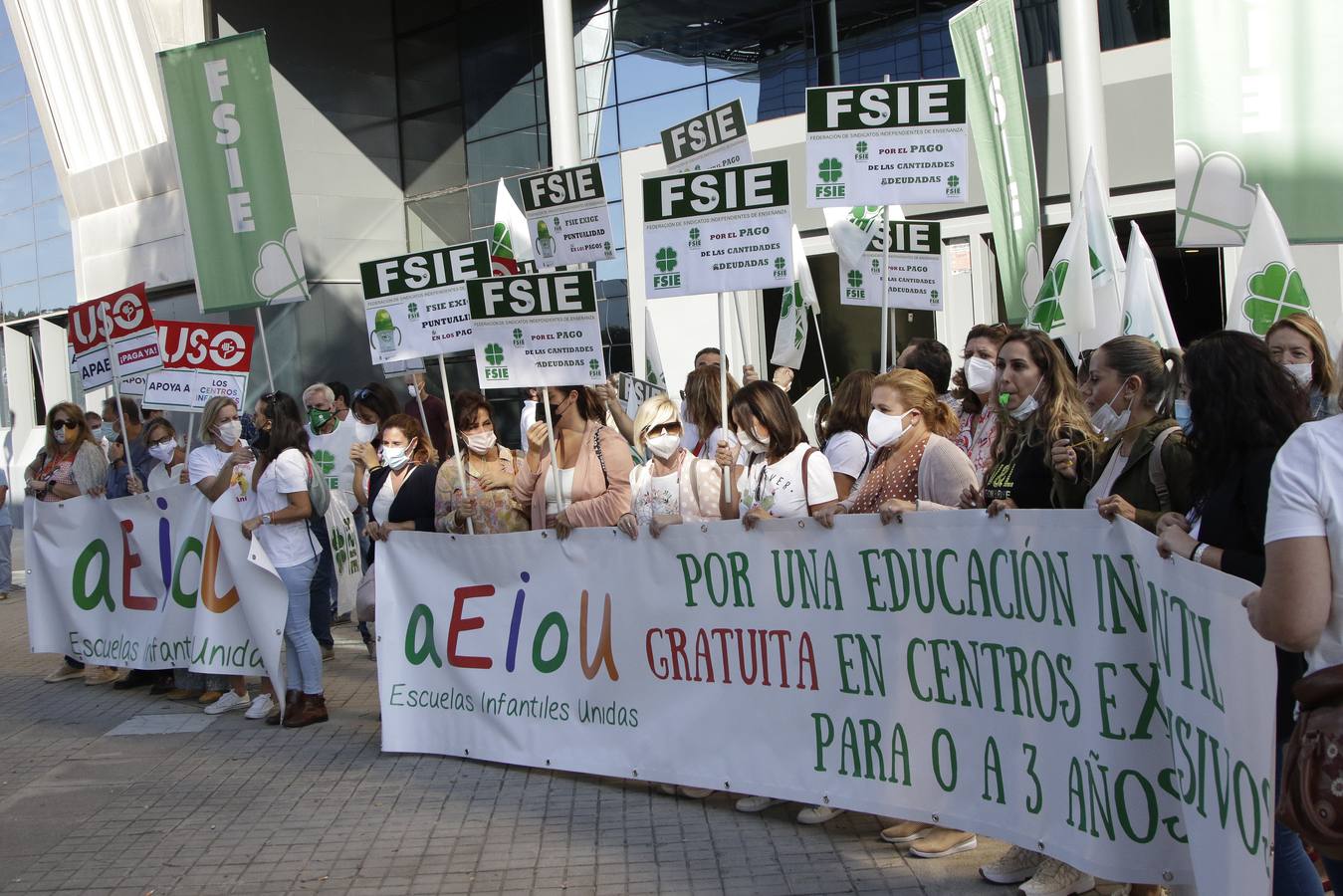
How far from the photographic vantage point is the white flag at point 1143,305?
25.7ft

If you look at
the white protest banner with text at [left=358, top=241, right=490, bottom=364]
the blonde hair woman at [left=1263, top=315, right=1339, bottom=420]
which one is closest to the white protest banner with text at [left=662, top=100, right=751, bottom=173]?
the white protest banner with text at [left=358, top=241, right=490, bottom=364]

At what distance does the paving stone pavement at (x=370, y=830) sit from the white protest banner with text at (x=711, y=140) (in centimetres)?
408

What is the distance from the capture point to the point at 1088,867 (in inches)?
172

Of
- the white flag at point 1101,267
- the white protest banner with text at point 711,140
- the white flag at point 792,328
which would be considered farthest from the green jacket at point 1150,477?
the white flag at point 792,328

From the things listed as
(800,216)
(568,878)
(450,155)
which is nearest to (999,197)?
(800,216)

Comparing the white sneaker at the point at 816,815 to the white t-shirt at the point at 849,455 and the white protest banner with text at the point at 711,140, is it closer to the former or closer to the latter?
the white t-shirt at the point at 849,455

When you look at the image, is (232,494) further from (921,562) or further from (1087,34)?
(1087,34)

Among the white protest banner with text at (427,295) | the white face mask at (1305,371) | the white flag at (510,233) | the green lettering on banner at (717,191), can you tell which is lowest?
the white face mask at (1305,371)

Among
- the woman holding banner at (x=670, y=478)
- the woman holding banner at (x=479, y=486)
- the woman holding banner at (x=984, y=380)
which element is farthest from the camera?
the woman holding banner at (x=479, y=486)

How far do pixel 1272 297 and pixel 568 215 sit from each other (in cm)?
485

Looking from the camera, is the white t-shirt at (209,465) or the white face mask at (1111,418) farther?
the white t-shirt at (209,465)

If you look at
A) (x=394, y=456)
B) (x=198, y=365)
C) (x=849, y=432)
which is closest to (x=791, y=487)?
(x=849, y=432)

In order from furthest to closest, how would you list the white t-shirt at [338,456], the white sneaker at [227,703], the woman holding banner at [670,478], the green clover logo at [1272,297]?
the white t-shirt at [338,456] < the white sneaker at [227,703] < the green clover logo at [1272,297] < the woman holding banner at [670,478]

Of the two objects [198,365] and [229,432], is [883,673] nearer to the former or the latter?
[229,432]
